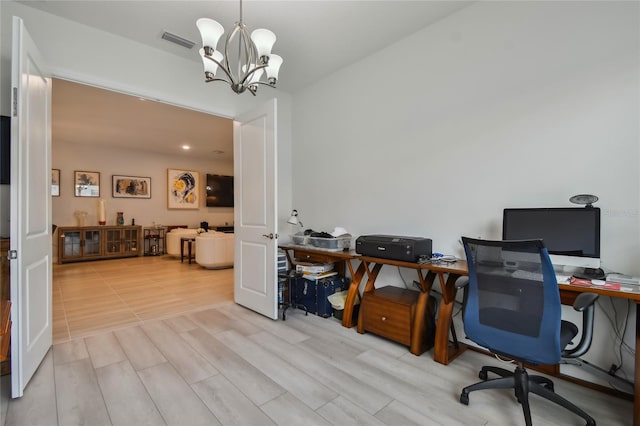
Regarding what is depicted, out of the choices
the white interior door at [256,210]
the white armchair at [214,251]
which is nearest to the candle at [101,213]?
the white armchair at [214,251]

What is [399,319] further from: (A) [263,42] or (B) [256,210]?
(A) [263,42]

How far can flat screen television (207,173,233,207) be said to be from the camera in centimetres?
840

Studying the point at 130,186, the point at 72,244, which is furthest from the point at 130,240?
the point at 130,186

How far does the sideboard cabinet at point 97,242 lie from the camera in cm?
616

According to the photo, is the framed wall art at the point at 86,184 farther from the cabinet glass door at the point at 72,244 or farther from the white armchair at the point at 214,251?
the white armchair at the point at 214,251

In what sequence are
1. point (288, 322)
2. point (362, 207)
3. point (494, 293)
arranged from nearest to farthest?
point (494, 293) < point (288, 322) < point (362, 207)

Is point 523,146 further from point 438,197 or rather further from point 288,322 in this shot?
point 288,322

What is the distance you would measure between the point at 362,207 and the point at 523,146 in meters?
1.57

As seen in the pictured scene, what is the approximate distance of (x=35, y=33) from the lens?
238 centimetres

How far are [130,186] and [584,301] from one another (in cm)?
846

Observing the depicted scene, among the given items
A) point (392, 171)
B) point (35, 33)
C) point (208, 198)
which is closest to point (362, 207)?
point (392, 171)

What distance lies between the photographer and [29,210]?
190cm

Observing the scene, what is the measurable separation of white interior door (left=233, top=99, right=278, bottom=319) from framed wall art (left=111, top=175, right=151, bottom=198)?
206 inches

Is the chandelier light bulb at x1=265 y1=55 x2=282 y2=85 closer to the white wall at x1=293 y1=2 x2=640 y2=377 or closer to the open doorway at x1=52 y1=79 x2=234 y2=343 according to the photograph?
the white wall at x1=293 y1=2 x2=640 y2=377
